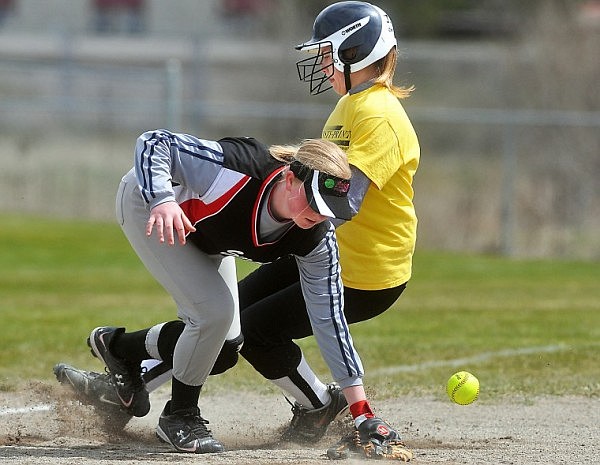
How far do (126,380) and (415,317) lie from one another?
5903 millimetres

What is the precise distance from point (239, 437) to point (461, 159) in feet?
49.0

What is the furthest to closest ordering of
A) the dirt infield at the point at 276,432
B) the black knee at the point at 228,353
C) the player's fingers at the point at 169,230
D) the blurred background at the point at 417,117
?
the blurred background at the point at 417,117, the black knee at the point at 228,353, the dirt infield at the point at 276,432, the player's fingers at the point at 169,230

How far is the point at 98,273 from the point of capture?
15.3 m

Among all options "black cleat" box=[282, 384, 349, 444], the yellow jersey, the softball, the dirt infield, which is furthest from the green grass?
the yellow jersey

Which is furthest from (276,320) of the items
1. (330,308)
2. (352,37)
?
(352,37)

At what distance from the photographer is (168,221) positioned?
4758 mm

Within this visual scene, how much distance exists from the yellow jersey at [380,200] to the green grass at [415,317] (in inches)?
79.2

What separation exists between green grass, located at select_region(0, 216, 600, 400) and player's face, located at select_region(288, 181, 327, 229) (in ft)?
9.23

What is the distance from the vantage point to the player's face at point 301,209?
484cm

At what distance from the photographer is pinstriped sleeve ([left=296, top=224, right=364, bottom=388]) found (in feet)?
17.0

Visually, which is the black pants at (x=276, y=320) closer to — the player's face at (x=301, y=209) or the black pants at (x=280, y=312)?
the black pants at (x=280, y=312)

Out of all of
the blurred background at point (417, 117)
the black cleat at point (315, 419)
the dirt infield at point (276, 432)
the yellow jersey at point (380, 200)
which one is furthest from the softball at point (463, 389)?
the blurred background at point (417, 117)

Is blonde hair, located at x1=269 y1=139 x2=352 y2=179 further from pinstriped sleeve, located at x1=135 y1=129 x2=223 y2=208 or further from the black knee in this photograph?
the black knee

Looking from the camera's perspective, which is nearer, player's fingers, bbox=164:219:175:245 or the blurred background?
player's fingers, bbox=164:219:175:245
